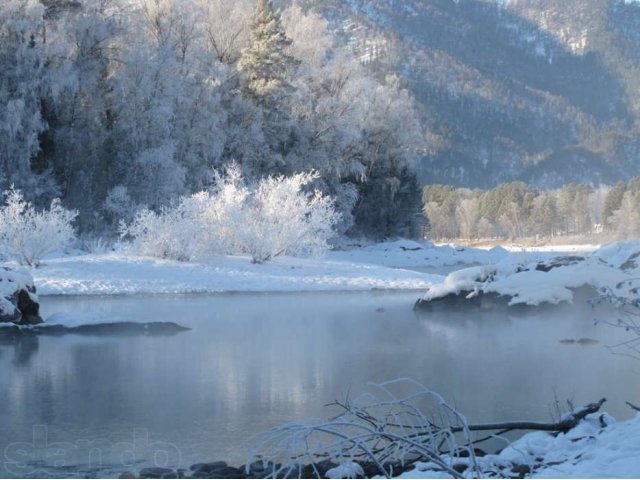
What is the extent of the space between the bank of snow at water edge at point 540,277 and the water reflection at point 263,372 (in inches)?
55.3

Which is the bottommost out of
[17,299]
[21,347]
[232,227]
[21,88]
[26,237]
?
[21,347]

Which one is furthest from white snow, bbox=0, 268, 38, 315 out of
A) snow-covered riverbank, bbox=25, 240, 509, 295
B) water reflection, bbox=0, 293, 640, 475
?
snow-covered riverbank, bbox=25, 240, 509, 295

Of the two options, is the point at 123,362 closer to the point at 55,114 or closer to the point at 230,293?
the point at 230,293

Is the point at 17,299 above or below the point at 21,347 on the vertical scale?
above

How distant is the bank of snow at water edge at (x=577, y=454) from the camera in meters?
5.01

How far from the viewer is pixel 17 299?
1381 centimetres

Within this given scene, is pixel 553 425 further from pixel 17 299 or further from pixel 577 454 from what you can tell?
pixel 17 299

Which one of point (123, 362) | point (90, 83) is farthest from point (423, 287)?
point (90, 83)

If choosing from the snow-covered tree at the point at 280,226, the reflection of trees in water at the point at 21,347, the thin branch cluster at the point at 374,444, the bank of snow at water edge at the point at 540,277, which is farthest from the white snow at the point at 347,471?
the snow-covered tree at the point at 280,226

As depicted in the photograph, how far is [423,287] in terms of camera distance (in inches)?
974

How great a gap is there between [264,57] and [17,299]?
93.9 ft

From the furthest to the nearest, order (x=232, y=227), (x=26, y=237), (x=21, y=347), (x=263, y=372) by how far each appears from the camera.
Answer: (x=232, y=227), (x=26, y=237), (x=21, y=347), (x=263, y=372)

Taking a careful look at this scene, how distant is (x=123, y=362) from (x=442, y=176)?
148 m

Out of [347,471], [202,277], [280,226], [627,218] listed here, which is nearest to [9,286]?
[202,277]
